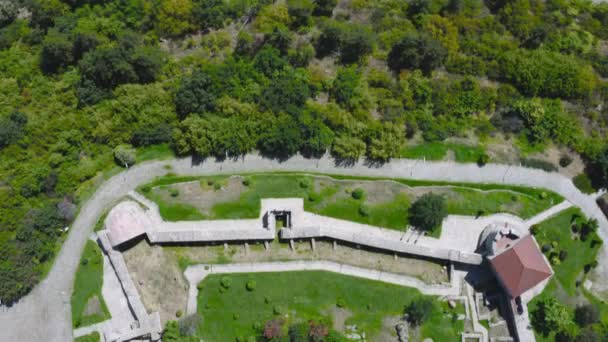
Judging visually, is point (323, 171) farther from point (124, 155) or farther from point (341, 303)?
point (124, 155)

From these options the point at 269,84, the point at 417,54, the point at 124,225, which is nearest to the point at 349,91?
the point at 417,54

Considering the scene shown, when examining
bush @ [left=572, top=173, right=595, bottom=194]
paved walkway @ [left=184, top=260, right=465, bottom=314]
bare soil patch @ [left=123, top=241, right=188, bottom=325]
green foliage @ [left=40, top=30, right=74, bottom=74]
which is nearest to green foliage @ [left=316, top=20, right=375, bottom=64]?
paved walkway @ [left=184, top=260, right=465, bottom=314]

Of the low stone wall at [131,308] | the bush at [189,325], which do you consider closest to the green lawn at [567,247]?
the bush at [189,325]

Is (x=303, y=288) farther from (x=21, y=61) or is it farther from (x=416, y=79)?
(x=21, y=61)

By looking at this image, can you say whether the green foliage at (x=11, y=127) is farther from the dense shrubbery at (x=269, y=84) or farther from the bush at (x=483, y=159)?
the bush at (x=483, y=159)

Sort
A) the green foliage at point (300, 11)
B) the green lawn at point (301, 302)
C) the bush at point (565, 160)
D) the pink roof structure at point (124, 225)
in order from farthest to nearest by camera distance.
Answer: the green foliage at point (300, 11) < the bush at point (565, 160) < the green lawn at point (301, 302) < the pink roof structure at point (124, 225)

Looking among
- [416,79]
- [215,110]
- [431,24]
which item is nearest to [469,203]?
[416,79]
